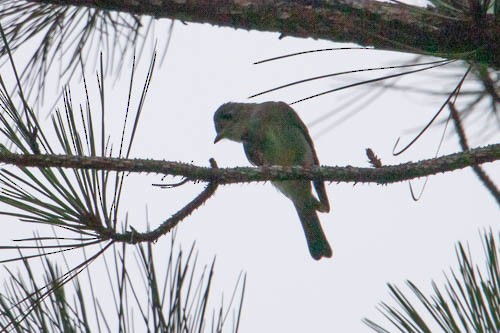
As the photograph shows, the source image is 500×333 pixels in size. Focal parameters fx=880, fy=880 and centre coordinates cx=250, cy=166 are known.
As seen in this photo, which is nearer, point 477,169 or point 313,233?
point 477,169

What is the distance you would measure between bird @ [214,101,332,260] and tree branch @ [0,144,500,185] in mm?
3038

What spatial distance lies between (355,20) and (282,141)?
3.01 meters

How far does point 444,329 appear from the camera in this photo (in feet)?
6.30

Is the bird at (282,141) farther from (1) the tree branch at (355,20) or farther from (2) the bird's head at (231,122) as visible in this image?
(1) the tree branch at (355,20)

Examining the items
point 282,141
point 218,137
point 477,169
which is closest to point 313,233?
point 282,141

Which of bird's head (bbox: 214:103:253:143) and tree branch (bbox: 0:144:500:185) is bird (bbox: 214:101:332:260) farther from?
tree branch (bbox: 0:144:500:185)

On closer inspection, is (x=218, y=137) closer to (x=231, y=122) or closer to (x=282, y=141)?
(x=231, y=122)

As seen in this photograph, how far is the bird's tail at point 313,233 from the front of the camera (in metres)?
5.49

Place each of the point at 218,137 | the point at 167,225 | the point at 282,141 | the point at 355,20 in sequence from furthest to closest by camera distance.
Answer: the point at 218,137 → the point at 282,141 → the point at 355,20 → the point at 167,225

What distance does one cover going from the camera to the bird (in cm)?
523

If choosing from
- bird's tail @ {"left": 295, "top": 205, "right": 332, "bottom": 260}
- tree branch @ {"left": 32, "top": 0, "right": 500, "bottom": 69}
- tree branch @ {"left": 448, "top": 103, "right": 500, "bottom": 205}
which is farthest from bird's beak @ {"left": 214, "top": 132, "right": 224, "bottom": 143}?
tree branch @ {"left": 448, "top": 103, "right": 500, "bottom": 205}

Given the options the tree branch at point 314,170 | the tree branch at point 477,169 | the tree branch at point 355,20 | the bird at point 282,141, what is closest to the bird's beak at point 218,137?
the bird at point 282,141

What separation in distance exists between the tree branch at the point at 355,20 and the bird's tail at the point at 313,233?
10.2ft

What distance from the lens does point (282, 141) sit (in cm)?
528
